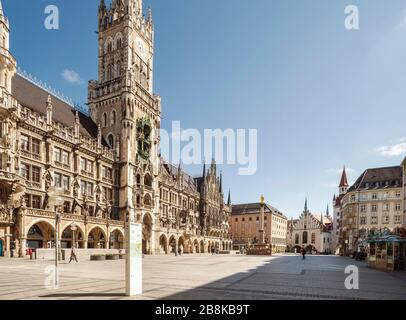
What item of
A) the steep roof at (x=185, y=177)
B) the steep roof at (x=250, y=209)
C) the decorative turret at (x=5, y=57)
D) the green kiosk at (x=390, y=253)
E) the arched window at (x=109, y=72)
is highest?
the arched window at (x=109, y=72)

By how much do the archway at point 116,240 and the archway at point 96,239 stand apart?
239cm

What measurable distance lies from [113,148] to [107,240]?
15633 millimetres

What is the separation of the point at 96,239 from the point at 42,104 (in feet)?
64.3

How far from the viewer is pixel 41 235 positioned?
123 ft

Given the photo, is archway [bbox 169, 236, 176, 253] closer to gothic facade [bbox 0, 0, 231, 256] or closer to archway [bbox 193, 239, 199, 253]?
gothic facade [bbox 0, 0, 231, 256]

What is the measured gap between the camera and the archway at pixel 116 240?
48875 mm

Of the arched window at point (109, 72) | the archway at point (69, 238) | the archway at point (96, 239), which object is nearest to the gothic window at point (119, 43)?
the arched window at point (109, 72)

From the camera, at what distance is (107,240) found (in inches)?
1773

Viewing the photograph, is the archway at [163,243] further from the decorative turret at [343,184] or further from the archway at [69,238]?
the decorative turret at [343,184]

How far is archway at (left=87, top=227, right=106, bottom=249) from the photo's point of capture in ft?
146

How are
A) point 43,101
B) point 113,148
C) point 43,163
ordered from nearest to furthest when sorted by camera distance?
point 43,163 < point 43,101 < point 113,148

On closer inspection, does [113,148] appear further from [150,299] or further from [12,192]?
[150,299]
